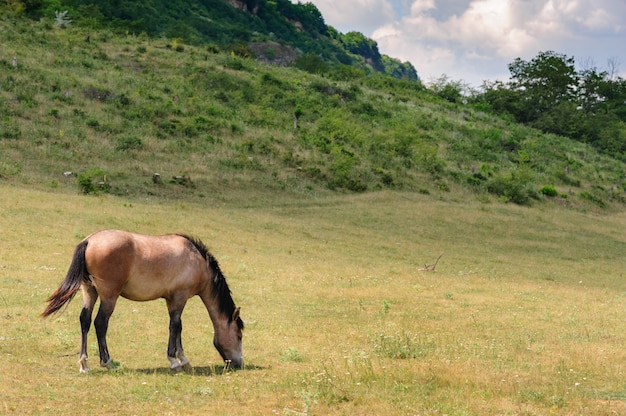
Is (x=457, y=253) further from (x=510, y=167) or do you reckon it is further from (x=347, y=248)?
(x=510, y=167)

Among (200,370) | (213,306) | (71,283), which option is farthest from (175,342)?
(71,283)

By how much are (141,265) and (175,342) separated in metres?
1.43

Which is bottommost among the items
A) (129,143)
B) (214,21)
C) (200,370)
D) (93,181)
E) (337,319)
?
(337,319)

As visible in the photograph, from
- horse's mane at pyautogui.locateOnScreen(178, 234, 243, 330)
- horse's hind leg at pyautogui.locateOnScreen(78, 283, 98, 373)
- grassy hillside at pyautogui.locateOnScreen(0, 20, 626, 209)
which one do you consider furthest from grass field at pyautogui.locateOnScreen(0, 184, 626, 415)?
grassy hillside at pyautogui.locateOnScreen(0, 20, 626, 209)

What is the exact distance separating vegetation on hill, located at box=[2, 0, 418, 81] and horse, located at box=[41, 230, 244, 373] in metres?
71.4

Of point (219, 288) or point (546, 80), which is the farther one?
point (546, 80)

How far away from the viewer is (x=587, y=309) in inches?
835

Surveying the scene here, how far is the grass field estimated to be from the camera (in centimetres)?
995

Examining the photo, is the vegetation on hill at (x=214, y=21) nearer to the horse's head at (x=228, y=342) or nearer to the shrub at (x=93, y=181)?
the shrub at (x=93, y=181)

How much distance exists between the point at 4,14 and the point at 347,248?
54.3m

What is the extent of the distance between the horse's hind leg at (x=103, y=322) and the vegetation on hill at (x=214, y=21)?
71.9 meters

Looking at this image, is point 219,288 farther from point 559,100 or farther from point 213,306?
point 559,100

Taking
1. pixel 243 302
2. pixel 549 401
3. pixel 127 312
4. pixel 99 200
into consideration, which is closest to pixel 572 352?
pixel 549 401

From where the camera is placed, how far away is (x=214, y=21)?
122 meters
